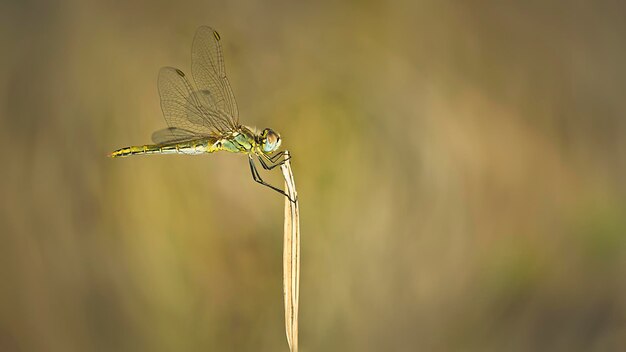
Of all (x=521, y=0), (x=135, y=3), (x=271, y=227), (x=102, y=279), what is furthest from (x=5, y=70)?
(x=521, y=0)

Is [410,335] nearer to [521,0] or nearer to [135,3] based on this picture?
[521,0]

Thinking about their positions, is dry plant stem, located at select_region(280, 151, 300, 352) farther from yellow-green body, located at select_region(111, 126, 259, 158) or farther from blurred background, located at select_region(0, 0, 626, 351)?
blurred background, located at select_region(0, 0, 626, 351)

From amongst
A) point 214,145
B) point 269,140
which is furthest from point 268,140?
point 214,145

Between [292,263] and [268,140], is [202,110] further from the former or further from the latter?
[292,263]

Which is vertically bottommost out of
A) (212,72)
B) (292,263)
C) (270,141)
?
(292,263)

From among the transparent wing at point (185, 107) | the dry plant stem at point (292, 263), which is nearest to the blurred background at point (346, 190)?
the transparent wing at point (185, 107)
